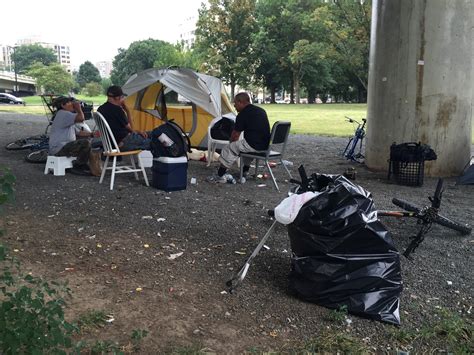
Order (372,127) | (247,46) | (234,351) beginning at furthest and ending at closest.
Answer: (247,46), (372,127), (234,351)

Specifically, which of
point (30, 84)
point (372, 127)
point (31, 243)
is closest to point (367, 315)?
point (31, 243)

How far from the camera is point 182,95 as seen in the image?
10242 mm

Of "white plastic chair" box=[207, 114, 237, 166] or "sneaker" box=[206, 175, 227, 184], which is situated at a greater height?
"white plastic chair" box=[207, 114, 237, 166]

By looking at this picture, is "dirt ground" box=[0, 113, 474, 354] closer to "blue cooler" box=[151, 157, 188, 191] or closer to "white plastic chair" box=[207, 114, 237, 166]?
"blue cooler" box=[151, 157, 188, 191]

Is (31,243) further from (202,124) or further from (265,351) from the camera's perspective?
(202,124)

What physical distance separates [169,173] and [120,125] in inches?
59.0

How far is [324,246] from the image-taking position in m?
3.30

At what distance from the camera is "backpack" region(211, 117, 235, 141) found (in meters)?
9.54

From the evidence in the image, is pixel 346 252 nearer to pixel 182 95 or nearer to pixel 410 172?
pixel 410 172

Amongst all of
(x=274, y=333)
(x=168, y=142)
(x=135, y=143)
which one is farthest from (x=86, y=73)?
(x=274, y=333)

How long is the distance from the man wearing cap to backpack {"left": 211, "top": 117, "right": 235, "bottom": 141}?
1.91 metres

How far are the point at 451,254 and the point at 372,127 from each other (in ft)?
16.7

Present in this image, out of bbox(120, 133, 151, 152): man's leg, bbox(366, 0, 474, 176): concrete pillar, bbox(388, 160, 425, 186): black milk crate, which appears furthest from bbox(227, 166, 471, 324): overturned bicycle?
bbox(366, 0, 474, 176): concrete pillar

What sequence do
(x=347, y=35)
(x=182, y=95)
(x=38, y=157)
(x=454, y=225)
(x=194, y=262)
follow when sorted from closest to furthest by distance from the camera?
(x=194, y=262)
(x=454, y=225)
(x=38, y=157)
(x=182, y=95)
(x=347, y=35)
